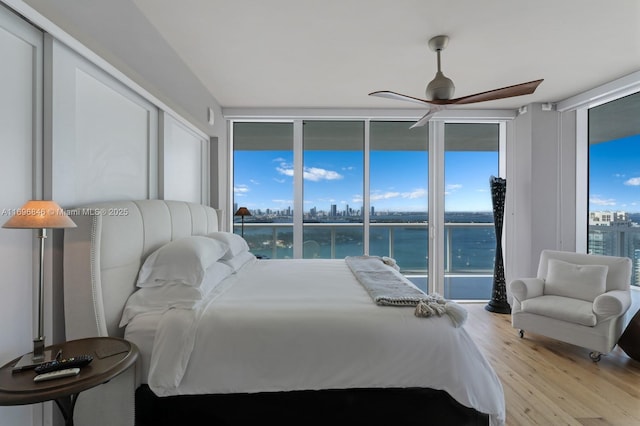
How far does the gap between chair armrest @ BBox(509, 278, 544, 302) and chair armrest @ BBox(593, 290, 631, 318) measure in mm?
499

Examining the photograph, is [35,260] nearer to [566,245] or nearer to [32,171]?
[32,171]

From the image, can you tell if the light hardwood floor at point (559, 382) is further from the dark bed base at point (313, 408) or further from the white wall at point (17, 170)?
the white wall at point (17, 170)

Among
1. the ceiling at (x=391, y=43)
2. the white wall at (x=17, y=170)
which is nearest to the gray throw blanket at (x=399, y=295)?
the white wall at (x=17, y=170)

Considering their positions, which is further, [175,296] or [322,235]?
[322,235]

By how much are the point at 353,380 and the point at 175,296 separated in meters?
1.09

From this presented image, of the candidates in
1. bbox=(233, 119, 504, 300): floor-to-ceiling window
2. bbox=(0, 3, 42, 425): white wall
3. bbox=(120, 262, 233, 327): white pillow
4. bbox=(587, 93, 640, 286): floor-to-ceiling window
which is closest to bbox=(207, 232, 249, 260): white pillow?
bbox=(120, 262, 233, 327): white pillow

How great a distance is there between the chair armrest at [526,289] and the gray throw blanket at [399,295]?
152 centimetres

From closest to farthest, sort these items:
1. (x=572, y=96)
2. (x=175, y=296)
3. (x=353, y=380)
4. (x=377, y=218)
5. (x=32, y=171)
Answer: (x=32, y=171) → (x=353, y=380) → (x=175, y=296) → (x=572, y=96) → (x=377, y=218)

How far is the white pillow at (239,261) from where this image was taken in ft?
8.39

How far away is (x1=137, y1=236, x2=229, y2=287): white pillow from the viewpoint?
1800mm

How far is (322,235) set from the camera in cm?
481

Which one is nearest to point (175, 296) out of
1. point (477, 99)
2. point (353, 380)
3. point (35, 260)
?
point (35, 260)

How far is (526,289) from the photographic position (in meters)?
3.07

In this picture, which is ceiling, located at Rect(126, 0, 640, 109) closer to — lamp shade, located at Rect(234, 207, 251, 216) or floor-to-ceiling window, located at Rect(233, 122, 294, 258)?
floor-to-ceiling window, located at Rect(233, 122, 294, 258)
